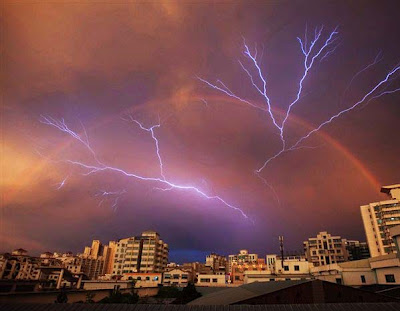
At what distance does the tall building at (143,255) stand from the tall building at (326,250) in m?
34.1

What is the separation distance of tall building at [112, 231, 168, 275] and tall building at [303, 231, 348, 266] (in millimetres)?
34088

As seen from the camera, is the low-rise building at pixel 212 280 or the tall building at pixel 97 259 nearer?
the low-rise building at pixel 212 280

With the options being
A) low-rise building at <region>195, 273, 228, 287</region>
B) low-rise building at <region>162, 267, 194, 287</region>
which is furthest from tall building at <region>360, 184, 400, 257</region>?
low-rise building at <region>162, 267, 194, 287</region>

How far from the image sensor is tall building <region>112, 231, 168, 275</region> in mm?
60469

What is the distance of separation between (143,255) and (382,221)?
1921 inches

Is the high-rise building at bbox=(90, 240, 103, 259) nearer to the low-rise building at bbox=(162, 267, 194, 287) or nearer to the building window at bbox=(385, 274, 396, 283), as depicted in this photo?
the low-rise building at bbox=(162, 267, 194, 287)

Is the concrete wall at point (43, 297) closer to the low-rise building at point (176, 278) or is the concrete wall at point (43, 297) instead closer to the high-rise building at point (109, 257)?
the low-rise building at point (176, 278)

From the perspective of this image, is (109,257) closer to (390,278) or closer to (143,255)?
(143,255)

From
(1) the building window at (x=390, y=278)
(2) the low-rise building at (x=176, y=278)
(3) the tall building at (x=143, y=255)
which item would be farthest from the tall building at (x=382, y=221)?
(3) the tall building at (x=143, y=255)

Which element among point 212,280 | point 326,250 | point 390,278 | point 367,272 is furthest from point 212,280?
point 326,250

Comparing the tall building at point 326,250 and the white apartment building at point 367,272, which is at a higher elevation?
the tall building at point 326,250

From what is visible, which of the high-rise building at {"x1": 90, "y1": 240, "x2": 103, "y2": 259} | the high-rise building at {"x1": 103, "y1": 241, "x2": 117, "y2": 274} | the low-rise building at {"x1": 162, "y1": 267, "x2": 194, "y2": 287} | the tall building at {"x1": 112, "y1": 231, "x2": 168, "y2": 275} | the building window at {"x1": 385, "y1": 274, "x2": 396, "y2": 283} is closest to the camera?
the building window at {"x1": 385, "y1": 274, "x2": 396, "y2": 283}

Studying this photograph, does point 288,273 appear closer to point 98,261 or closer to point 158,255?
point 158,255

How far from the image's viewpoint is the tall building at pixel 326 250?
191 ft
